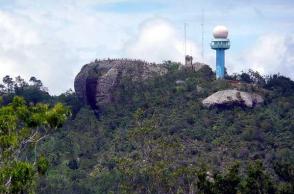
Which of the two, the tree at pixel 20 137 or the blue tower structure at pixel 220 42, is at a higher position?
the blue tower structure at pixel 220 42

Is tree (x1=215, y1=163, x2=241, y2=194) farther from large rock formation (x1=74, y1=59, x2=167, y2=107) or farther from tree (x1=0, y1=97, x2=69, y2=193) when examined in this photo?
large rock formation (x1=74, y1=59, x2=167, y2=107)

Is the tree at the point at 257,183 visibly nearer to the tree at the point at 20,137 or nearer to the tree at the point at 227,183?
the tree at the point at 227,183

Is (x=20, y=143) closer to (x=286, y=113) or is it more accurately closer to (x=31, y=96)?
(x=286, y=113)

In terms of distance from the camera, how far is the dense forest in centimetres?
5209

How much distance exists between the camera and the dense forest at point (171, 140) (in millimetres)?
52094

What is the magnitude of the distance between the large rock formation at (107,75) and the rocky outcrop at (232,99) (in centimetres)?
1096

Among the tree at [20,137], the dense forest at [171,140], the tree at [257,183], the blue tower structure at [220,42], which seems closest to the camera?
the tree at [20,137]

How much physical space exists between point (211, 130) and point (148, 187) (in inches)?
666

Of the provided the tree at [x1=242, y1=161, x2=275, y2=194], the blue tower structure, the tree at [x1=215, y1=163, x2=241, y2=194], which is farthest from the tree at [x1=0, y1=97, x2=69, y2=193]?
the blue tower structure

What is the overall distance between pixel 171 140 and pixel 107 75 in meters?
20.9

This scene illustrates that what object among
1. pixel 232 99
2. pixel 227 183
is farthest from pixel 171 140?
pixel 227 183

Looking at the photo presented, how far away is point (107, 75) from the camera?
8200cm

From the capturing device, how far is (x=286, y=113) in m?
72.3

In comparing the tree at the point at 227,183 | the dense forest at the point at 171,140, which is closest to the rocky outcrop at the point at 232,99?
the dense forest at the point at 171,140
